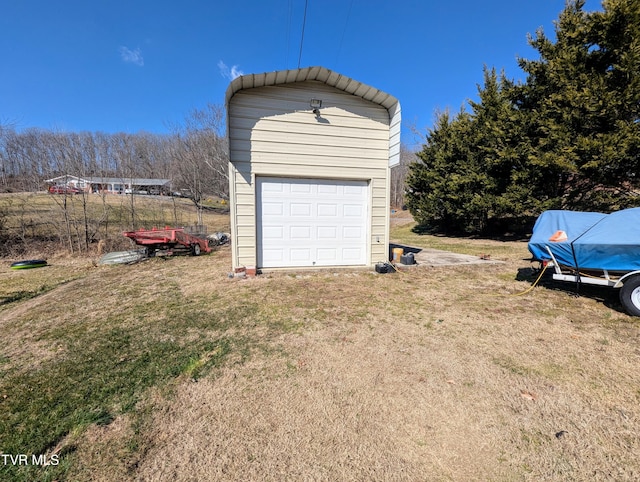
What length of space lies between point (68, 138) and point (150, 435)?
1388 centimetres

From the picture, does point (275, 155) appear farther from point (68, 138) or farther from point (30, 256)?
point (68, 138)

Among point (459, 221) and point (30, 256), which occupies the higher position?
point (459, 221)

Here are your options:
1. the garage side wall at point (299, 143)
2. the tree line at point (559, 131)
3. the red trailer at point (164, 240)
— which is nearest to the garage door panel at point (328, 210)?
the garage side wall at point (299, 143)

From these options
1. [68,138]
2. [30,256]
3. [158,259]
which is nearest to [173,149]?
[68,138]

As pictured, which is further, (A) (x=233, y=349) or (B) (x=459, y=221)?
(B) (x=459, y=221)

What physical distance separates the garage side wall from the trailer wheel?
4387 millimetres

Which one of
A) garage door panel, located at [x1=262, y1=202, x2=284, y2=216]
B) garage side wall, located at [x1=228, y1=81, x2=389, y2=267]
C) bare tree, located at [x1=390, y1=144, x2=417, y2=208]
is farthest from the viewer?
bare tree, located at [x1=390, y1=144, x2=417, y2=208]

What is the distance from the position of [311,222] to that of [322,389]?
486 centimetres

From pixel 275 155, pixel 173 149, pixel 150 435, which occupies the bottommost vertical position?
pixel 150 435

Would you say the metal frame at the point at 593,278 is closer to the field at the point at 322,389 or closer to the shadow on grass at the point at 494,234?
the field at the point at 322,389

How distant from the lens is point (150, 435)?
195 cm

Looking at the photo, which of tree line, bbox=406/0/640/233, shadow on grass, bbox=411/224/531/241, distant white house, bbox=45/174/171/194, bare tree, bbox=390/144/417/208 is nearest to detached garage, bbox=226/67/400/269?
distant white house, bbox=45/174/171/194

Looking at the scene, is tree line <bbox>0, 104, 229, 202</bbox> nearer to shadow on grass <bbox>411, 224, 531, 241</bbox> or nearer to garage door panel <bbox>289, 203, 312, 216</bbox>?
garage door panel <bbox>289, 203, 312, 216</bbox>

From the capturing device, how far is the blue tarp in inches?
156
